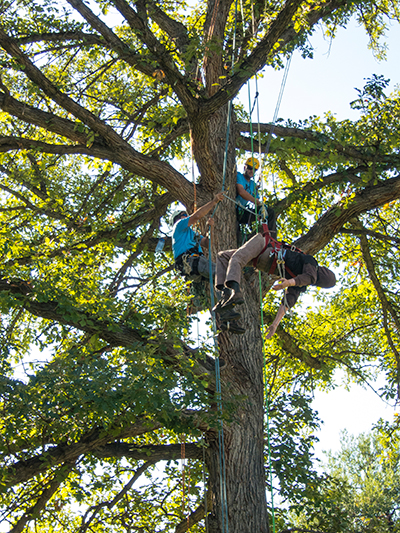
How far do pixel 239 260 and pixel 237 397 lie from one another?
148cm

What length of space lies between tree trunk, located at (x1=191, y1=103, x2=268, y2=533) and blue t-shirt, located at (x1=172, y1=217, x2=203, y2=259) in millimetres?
293

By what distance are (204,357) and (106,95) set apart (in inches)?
245

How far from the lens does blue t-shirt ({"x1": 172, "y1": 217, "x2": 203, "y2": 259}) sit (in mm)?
7031

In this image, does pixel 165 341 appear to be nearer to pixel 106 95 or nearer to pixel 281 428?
pixel 281 428

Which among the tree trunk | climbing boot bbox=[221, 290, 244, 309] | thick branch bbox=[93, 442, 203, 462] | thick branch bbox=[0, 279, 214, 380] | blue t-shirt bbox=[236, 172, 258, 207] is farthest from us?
blue t-shirt bbox=[236, 172, 258, 207]

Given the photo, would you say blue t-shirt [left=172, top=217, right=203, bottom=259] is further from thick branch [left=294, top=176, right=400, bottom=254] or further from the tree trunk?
thick branch [left=294, top=176, right=400, bottom=254]

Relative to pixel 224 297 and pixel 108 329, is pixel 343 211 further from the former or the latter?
pixel 108 329

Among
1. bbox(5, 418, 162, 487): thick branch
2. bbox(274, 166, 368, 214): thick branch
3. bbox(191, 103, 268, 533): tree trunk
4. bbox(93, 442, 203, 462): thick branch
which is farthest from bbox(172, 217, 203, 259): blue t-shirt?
bbox(93, 442, 203, 462): thick branch

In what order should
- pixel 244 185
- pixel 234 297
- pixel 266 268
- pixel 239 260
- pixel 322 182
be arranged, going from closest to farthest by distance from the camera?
pixel 234 297, pixel 239 260, pixel 266 268, pixel 244 185, pixel 322 182

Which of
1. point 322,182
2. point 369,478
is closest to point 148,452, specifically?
point 322,182

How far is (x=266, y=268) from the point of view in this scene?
6.09 meters

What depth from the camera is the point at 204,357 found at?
6.21 meters

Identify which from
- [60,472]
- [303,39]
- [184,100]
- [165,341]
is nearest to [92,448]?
[60,472]

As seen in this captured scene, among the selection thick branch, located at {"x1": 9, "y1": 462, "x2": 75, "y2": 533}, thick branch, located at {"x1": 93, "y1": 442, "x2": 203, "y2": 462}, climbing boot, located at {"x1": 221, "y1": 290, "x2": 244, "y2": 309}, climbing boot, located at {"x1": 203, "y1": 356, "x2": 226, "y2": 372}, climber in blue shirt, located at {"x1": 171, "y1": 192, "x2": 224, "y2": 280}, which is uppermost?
climber in blue shirt, located at {"x1": 171, "y1": 192, "x2": 224, "y2": 280}
